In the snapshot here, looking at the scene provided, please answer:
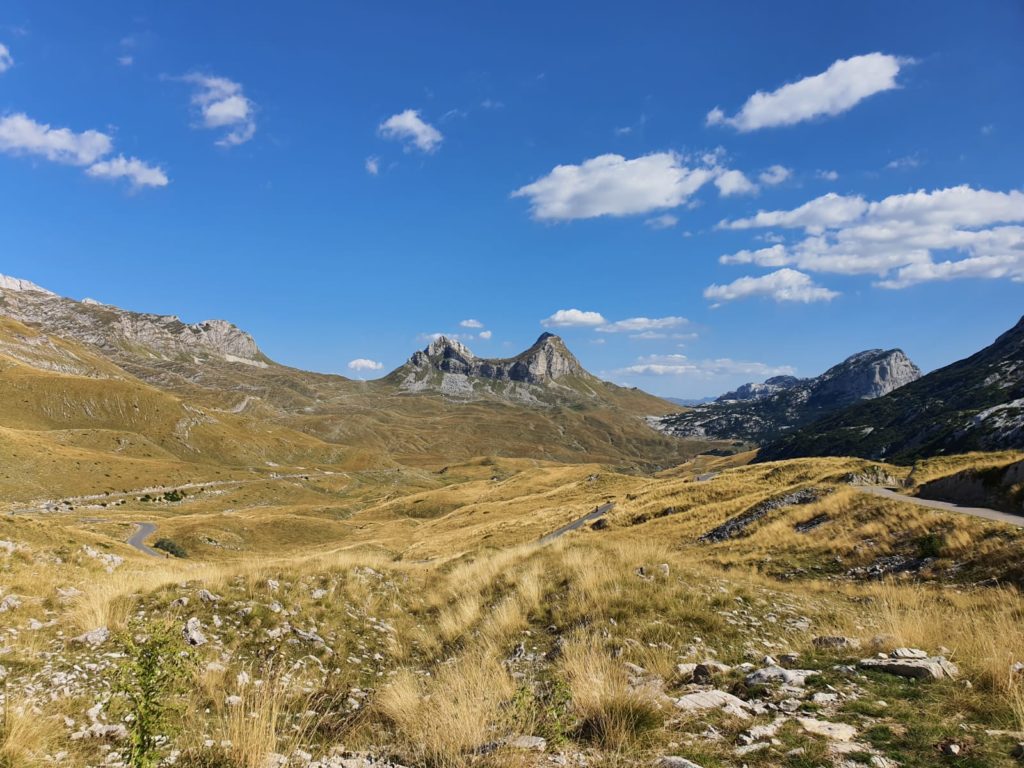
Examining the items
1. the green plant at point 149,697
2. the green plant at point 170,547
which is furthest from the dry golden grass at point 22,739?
the green plant at point 170,547

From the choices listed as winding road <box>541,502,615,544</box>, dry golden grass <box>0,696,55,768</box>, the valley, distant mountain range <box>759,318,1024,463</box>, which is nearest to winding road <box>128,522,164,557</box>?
the valley

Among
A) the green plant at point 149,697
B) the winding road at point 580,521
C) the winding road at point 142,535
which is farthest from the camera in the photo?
the winding road at point 142,535

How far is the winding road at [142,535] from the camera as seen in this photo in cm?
6136

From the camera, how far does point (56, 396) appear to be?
577 feet

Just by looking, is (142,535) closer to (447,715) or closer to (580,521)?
(580,521)

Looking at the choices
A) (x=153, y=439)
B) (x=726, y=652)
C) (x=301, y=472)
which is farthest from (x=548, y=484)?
(x=153, y=439)

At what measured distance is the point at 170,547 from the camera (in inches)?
2527

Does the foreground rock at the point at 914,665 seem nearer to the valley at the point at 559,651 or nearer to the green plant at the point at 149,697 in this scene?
the valley at the point at 559,651

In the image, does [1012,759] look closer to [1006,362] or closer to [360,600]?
[360,600]

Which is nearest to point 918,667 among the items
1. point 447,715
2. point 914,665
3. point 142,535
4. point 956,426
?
point 914,665

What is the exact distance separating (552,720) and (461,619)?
738cm

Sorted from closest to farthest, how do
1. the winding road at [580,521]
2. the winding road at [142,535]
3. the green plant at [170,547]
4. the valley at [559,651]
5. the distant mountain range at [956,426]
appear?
the valley at [559,651] < the winding road at [580,521] < the winding road at [142,535] < the green plant at [170,547] < the distant mountain range at [956,426]

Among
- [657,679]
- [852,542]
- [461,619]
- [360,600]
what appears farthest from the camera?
[852,542]

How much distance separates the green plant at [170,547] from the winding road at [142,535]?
1.24 m
